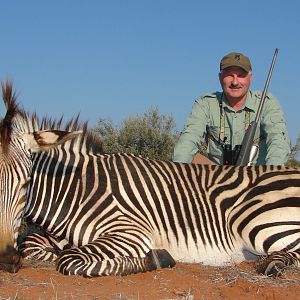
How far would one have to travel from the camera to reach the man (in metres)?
6.16

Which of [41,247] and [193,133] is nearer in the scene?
[41,247]

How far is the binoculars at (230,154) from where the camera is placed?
635cm

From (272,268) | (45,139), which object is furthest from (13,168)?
(272,268)

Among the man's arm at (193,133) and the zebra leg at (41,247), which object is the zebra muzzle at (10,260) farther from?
the man's arm at (193,133)

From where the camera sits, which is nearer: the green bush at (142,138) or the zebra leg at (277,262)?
the zebra leg at (277,262)

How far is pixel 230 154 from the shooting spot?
6.41 meters

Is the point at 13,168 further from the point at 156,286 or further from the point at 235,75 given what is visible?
the point at 235,75

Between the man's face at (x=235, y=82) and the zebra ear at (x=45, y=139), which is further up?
the man's face at (x=235, y=82)

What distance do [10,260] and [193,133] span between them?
9.99ft

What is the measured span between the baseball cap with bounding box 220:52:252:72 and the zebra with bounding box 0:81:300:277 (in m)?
1.86

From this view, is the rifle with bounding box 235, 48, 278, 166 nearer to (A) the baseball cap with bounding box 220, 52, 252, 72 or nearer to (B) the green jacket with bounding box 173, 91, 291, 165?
(B) the green jacket with bounding box 173, 91, 291, 165

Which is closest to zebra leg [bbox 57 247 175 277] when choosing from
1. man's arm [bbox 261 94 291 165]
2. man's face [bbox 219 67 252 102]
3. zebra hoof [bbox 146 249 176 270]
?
zebra hoof [bbox 146 249 176 270]

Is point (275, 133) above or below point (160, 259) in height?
above

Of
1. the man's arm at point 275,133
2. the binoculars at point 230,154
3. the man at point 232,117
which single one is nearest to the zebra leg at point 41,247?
the man at point 232,117
